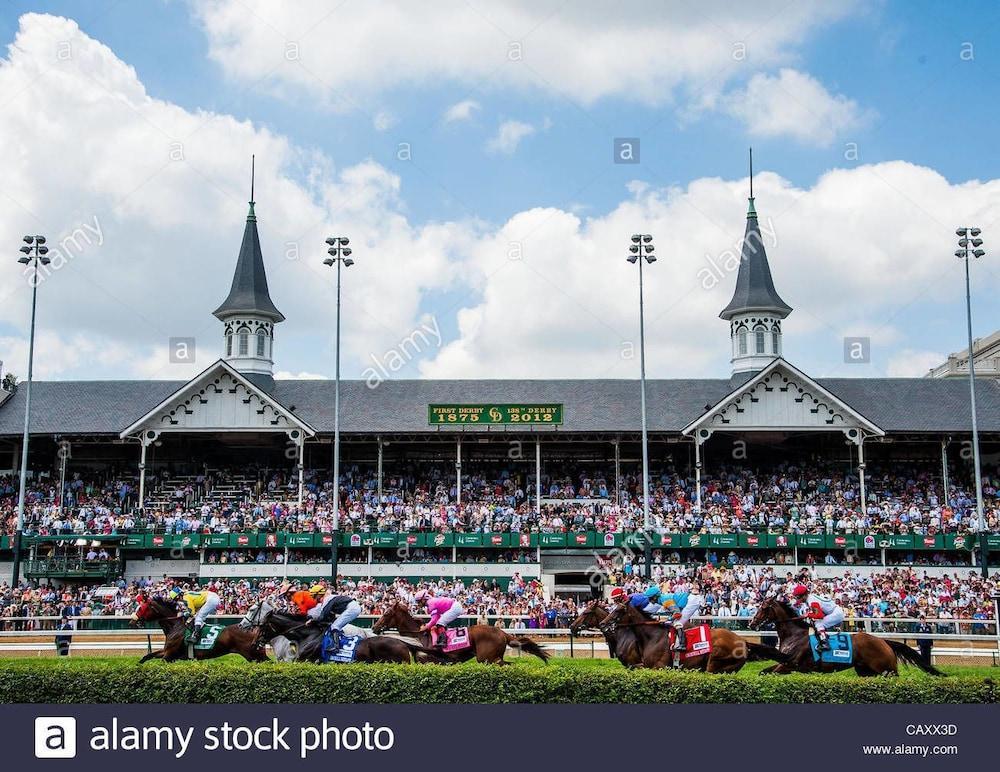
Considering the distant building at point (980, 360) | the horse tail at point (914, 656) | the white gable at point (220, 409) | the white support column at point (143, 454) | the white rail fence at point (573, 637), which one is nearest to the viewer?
the horse tail at point (914, 656)

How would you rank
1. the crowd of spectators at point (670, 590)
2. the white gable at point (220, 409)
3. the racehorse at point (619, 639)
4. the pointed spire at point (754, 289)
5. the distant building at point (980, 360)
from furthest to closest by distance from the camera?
the distant building at point (980, 360) → the pointed spire at point (754, 289) → the white gable at point (220, 409) → the crowd of spectators at point (670, 590) → the racehorse at point (619, 639)

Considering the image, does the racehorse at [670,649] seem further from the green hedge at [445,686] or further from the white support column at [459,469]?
the white support column at [459,469]

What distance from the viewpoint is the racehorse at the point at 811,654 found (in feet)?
50.3

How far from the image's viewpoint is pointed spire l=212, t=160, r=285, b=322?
4416 centimetres

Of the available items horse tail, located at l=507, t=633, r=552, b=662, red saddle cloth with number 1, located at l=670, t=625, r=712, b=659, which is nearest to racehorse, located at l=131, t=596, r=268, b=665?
horse tail, located at l=507, t=633, r=552, b=662

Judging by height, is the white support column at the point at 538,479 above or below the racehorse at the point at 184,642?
above

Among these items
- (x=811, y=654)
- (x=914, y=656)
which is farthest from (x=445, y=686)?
(x=914, y=656)

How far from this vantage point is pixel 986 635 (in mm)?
21984

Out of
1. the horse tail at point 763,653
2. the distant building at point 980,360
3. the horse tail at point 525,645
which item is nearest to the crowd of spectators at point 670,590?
the horse tail at point 525,645

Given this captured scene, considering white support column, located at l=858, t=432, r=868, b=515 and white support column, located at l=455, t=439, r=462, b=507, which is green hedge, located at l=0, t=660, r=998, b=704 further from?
white support column, located at l=858, t=432, r=868, b=515

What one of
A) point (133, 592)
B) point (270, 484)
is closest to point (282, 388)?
point (270, 484)

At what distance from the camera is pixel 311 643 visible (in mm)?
16234

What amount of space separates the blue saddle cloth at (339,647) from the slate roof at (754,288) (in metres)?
31.2

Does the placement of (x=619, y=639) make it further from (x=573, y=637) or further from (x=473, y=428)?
(x=473, y=428)
